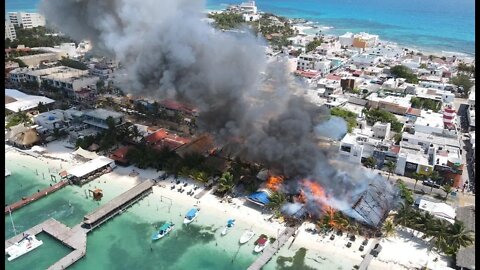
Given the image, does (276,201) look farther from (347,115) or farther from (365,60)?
(365,60)

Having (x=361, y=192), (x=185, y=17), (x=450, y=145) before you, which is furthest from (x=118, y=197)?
(x=450, y=145)

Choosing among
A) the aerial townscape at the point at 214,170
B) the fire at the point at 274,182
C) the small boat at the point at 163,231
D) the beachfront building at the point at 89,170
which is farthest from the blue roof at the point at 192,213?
the beachfront building at the point at 89,170

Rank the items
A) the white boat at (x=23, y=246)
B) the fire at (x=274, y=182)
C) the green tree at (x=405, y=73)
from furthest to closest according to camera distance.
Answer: the green tree at (x=405, y=73)
the fire at (x=274, y=182)
the white boat at (x=23, y=246)

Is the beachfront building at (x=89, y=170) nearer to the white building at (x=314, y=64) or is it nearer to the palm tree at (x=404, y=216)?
the palm tree at (x=404, y=216)

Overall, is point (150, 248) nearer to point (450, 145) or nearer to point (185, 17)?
point (185, 17)

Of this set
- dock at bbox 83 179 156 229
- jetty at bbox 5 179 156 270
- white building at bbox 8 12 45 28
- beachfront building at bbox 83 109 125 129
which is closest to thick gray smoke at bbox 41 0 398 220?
beachfront building at bbox 83 109 125 129

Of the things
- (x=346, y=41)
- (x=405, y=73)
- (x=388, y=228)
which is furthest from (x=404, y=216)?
(x=346, y=41)

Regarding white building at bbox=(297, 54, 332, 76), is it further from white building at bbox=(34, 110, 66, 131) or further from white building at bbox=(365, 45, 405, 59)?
white building at bbox=(34, 110, 66, 131)
